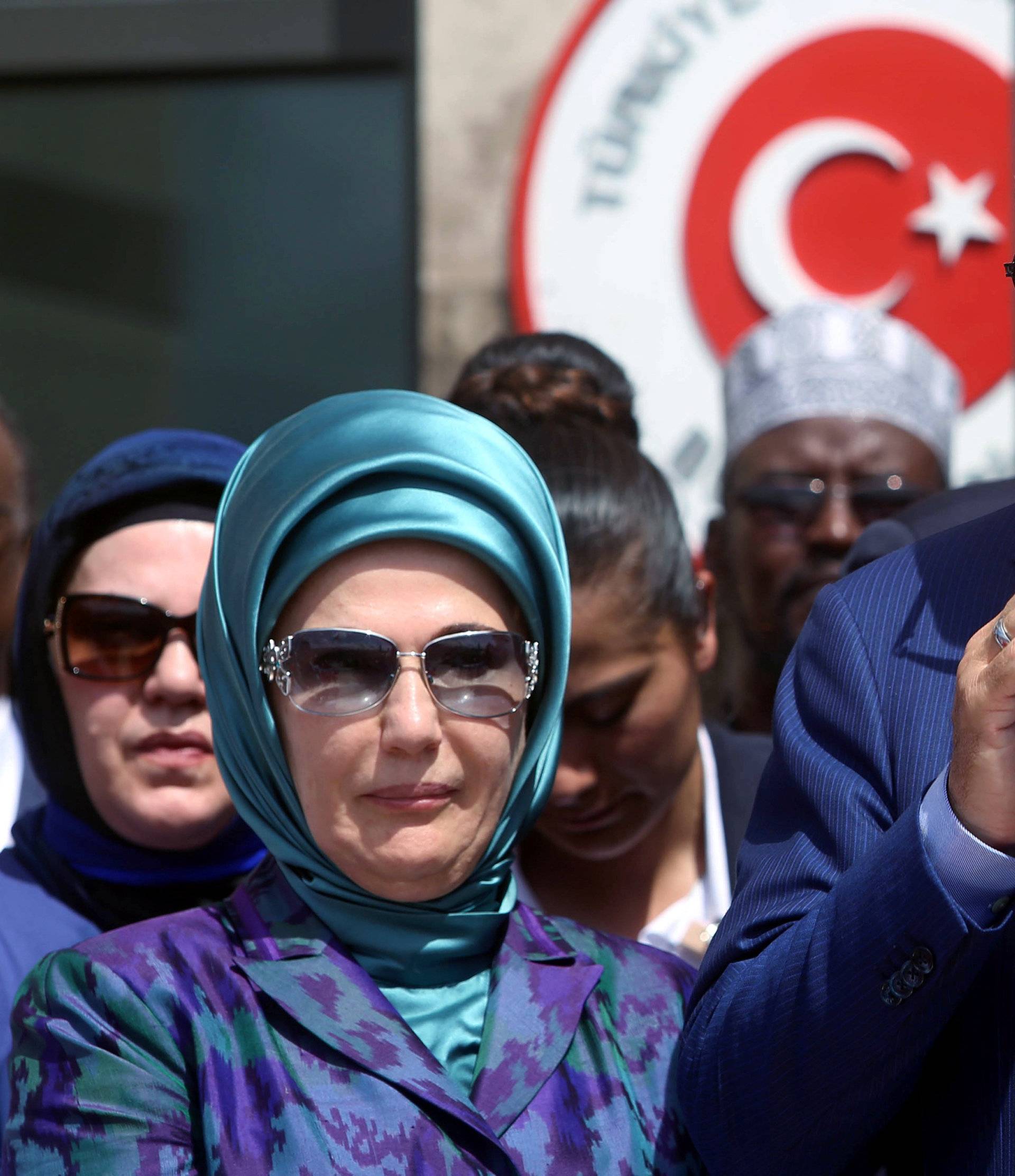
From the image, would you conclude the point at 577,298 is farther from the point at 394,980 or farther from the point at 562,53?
the point at 394,980

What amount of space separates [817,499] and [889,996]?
1.98 m

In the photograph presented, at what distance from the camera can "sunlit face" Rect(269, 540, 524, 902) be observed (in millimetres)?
1763

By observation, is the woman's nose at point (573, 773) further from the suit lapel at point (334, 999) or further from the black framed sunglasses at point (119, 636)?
the suit lapel at point (334, 999)

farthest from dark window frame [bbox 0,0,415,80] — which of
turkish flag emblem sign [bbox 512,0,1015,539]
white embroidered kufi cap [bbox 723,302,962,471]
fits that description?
white embroidered kufi cap [bbox 723,302,962,471]

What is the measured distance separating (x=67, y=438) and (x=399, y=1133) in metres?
3.63

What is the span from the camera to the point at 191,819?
232 cm

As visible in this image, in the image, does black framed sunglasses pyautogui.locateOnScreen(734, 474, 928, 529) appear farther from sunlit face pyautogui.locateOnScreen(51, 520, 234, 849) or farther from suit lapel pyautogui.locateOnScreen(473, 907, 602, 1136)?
suit lapel pyautogui.locateOnScreen(473, 907, 602, 1136)

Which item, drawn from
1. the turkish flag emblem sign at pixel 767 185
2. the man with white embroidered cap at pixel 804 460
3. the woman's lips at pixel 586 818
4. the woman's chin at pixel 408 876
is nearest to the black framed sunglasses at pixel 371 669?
the woman's chin at pixel 408 876

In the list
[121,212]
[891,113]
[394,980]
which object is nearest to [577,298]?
[891,113]

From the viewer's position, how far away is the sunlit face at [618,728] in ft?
8.02

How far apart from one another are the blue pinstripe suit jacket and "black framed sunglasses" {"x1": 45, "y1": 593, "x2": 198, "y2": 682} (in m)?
0.95

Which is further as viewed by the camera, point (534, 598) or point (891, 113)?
point (891, 113)

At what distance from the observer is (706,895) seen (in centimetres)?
263

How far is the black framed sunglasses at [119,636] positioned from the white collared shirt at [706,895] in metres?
0.67
